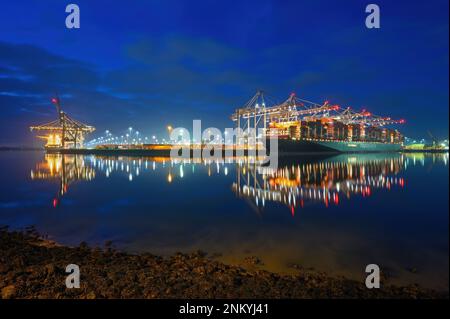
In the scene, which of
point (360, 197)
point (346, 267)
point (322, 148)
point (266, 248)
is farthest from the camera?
point (322, 148)

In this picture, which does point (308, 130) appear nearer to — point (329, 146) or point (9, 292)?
point (329, 146)

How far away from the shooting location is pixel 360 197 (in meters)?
12.7

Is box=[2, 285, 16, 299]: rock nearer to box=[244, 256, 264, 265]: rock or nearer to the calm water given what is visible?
the calm water

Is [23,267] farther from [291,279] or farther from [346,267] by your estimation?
[346,267]

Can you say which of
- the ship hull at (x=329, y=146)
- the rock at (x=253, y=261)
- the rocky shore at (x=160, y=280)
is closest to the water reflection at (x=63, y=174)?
the rocky shore at (x=160, y=280)

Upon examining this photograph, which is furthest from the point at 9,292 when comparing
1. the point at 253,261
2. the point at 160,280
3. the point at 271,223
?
the point at 271,223

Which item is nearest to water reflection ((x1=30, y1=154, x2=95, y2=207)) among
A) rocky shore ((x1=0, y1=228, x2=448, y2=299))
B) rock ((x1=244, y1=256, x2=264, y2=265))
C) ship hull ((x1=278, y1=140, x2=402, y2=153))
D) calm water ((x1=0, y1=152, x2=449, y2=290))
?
calm water ((x1=0, y1=152, x2=449, y2=290))

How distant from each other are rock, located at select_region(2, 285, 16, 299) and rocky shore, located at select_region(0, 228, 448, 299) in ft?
0.04

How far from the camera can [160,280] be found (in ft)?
14.1

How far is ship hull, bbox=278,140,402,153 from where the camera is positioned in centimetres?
5843

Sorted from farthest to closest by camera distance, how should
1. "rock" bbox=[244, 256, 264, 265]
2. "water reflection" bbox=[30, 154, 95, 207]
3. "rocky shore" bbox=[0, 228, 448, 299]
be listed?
1. "water reflection" bbox=[30, 154, 95, 207]
2. "rock" bbox=[244, 256, 264, 265]
3. "rocky shore" bbox=[0, 228, 448, 299]

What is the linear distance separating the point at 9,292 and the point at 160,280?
83.9 inches
